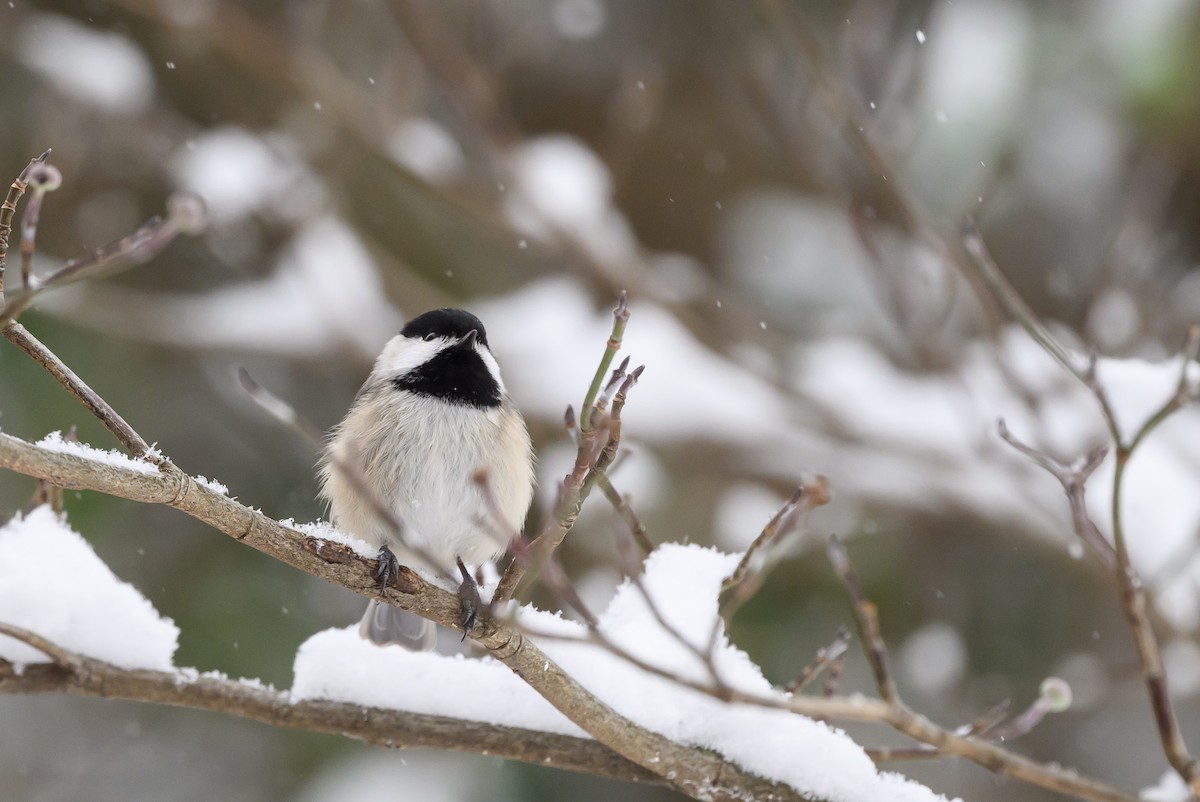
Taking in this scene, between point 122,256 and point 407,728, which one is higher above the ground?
point 122,256

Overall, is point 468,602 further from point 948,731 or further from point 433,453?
point 433,453

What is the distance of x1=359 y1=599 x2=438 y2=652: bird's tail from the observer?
107 inches

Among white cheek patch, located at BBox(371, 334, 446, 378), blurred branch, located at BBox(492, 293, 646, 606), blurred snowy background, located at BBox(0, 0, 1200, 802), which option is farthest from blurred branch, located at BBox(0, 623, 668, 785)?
blurred snowy background, located at BBox(0, 0, 1200, 802)

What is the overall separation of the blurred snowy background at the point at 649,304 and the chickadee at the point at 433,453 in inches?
33.9

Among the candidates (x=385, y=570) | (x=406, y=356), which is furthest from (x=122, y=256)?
(x=406, y=356)

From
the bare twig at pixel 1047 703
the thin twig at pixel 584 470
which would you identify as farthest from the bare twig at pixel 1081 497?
the thin twig at pixel 584 470

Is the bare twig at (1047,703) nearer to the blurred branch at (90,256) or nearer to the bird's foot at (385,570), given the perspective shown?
Answer: the bird's foot at (385,570)

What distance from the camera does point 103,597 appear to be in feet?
6.02

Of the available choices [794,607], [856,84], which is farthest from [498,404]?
[794,607]

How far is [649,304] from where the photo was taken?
386 cm

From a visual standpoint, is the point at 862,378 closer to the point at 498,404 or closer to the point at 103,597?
the point at 498,404

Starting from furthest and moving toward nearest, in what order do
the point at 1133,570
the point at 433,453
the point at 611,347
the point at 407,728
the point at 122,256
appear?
the point at 433,453 < the point at 407,728 < the point at 1133,570 < the point at 611,347 < the point at 122,256

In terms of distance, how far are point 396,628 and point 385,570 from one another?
117 cm

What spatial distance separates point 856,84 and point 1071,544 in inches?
66.0
